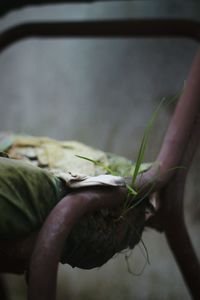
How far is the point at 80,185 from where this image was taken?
0.82 metres

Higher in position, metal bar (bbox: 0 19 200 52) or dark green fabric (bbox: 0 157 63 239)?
metal bar (bbox: 0 19 200 52)

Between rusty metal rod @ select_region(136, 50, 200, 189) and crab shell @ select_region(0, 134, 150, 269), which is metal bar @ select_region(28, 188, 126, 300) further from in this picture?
rusty metal rod @ select_region(136, 50, 200, 189)

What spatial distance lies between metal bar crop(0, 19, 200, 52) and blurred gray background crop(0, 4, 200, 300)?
397mm

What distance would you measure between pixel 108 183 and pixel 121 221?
0.67 ft

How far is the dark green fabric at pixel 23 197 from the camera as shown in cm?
73

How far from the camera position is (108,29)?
65.6 inches

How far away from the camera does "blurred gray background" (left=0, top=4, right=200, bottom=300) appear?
194cm

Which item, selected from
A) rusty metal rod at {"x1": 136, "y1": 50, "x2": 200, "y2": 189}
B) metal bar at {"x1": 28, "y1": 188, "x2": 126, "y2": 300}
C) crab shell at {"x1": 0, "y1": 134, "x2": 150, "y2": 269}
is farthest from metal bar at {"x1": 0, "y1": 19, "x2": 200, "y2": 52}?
metal bar at {"x1": 28, "y1": 188, "x2": 126, "y2": 300}

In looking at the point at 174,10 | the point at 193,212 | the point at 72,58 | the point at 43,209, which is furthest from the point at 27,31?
the point at 43,209

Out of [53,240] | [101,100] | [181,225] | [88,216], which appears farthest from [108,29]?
[53,240]

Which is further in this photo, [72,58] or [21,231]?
[72,58]

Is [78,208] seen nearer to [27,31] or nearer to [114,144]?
[27,31]

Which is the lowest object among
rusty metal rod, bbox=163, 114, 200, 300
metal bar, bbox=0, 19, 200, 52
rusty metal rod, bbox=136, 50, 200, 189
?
rusty metal rod, bbox=163, 114, 200, 300

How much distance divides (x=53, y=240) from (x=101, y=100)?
61.4 inches
